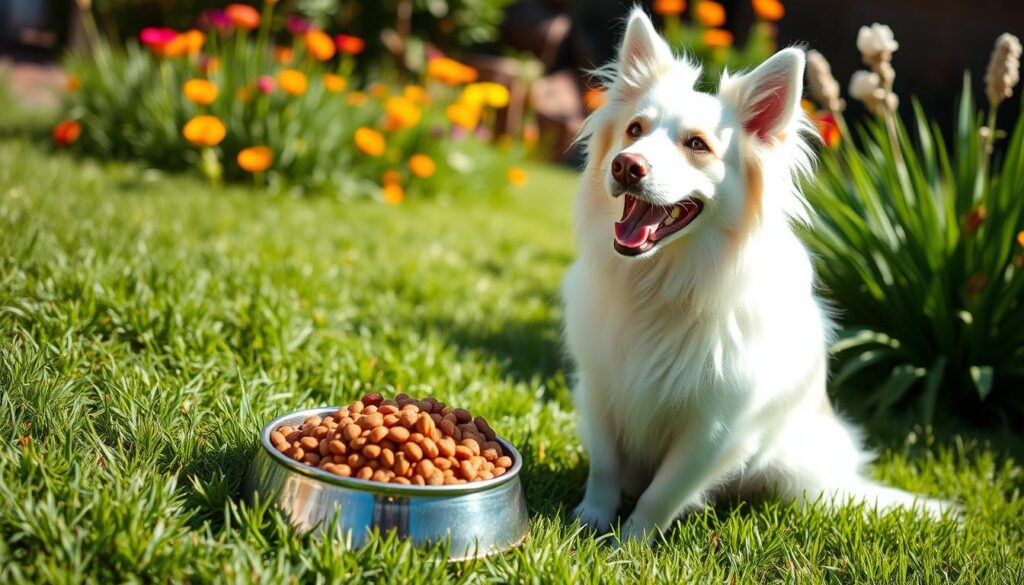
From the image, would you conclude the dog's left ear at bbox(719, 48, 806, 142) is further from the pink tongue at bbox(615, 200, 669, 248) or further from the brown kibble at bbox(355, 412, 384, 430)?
the brown kibble at bbox(355, 412, 384, 430)

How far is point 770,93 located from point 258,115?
160 inches

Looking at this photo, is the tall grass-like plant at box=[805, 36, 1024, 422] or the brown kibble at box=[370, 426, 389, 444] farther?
the tall grass-like plant at box=[805, 36, 1024, 422]

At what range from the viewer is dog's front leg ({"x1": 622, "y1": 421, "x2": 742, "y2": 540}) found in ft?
8.41

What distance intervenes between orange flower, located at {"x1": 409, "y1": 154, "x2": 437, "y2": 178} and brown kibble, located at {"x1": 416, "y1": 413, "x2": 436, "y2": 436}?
4236 mm

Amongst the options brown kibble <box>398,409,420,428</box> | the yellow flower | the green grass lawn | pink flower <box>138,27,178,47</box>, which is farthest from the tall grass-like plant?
pink flower <box>138,27,178,47</box>

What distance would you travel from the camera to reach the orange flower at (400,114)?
19.7ft

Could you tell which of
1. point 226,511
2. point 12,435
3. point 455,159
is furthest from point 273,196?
point 226,511

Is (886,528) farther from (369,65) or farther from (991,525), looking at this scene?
(369,65)

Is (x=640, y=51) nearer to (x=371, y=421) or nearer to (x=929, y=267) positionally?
(x=371, y=421)

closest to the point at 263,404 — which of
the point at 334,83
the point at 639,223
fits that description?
the point at 639,223

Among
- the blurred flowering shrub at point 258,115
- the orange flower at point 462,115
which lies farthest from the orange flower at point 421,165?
the orange flower at point 462,115

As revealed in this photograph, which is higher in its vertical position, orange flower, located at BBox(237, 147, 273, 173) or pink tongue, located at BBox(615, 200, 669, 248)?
pink tongue, located at BBox(615, 200, 669, 248)

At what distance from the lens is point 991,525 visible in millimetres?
2996

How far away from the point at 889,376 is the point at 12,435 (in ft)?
11.3
